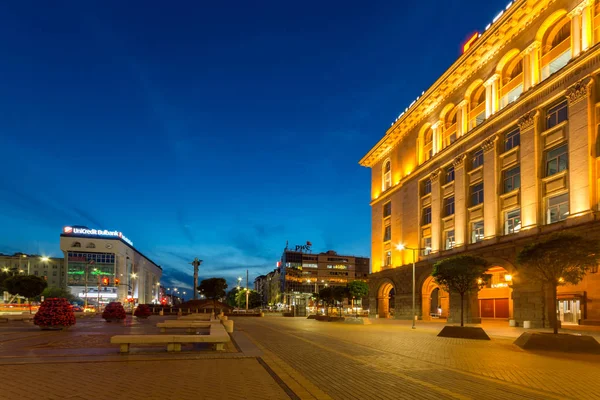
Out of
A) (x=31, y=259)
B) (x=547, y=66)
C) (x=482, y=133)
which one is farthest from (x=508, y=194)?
(x=31, y=259)

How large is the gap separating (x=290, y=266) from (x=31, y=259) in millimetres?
83524

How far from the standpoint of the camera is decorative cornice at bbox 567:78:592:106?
30781mm

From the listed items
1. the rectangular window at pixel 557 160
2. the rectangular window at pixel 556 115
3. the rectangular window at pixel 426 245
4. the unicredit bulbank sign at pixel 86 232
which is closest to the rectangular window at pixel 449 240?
the rectangular window at pixel 426 245

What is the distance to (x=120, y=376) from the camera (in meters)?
10.0

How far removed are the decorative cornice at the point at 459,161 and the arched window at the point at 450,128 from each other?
8.88ft

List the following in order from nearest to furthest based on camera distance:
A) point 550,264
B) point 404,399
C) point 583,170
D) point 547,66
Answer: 1. point 404,399
2. point 550,264
3. point 583,170
4. point 547,66

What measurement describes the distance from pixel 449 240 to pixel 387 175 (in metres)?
19.8

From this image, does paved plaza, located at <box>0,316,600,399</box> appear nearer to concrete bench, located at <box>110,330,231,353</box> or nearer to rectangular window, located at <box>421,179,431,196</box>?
concrete bench, located at <box>110,330,231,353</box>

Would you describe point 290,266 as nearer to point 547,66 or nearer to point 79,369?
point 547,66

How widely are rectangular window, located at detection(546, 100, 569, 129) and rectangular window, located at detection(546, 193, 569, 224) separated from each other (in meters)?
5.06

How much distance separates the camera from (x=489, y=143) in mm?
41188

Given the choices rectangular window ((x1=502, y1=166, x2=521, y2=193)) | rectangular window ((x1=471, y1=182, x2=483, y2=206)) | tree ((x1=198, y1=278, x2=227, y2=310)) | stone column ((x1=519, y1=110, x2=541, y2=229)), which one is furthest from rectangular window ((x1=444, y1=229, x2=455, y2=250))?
tree ((x1=198, y1=278, x2=227, y2=310))

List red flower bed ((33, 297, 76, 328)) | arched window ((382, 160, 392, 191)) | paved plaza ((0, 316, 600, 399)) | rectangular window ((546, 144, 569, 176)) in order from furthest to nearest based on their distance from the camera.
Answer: arched window ((382, 160, 392, 191)), rectangular window ((546, 144, 569, 176)), red flower bed ((33, 297, 76, 328)), paved plaza ((0, 316, 600, 399))

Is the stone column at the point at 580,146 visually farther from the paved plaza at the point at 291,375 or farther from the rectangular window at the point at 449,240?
the paved plaza at the point at 291,375
